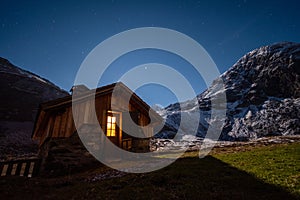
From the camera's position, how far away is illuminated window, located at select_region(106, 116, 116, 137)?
43.1 ft

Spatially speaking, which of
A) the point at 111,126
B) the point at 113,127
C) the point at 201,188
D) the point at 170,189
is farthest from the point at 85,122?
the point at 201,188

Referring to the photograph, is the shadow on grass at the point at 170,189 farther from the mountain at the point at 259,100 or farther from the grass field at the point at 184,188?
the mountain at the point at 259,100

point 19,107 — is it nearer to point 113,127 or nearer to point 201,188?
point 113,127

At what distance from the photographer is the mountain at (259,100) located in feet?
241

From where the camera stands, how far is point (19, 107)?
2419 inches

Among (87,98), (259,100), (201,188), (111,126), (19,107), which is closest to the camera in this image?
(201,188)

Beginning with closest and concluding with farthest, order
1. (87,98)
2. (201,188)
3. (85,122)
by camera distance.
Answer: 1. (201,188)
2. (85,122)
3. (87,98)

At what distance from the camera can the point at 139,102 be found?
15289 mm

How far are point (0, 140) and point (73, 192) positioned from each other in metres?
45.2

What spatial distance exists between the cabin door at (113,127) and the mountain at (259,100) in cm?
5240

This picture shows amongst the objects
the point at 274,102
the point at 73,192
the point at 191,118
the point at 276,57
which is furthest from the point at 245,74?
the point at 73,192

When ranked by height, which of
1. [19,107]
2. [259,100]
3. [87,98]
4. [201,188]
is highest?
[259,100]

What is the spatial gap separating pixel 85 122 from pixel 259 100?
11204cm

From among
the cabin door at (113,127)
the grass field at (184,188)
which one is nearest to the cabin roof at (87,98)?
the cabin door at (113,127)
